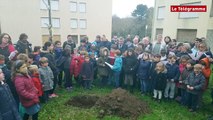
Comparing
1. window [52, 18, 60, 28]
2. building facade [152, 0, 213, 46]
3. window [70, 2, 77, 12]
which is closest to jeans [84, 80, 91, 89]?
building facade [152, 0, 213, 46]

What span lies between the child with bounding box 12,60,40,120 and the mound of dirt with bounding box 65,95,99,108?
221 cm

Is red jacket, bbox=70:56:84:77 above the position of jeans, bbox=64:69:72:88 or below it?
above

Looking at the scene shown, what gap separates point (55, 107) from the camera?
637cm

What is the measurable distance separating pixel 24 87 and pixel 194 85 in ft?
15.5

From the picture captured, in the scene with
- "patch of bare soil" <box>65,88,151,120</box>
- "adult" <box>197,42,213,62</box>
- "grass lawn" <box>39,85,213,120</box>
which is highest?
"adult" <box>197,42,213,62</box>

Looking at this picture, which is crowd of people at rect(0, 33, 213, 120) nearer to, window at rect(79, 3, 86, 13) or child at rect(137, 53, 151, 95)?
child at rect(137, 53, 151, 95)

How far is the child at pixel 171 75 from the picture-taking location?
679 centimetres

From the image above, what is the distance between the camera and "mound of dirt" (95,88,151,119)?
5.89m

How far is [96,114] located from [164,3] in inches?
749

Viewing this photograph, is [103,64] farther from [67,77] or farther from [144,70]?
[144,70]

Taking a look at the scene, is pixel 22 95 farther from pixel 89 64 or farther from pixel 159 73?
pixel 159 73

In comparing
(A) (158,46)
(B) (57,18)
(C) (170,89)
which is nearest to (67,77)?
(C) (170,89)

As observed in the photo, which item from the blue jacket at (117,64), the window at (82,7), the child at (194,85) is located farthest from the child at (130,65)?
the window at (82,7)

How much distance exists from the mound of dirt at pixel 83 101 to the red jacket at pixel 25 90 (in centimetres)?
230
